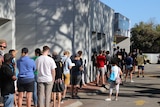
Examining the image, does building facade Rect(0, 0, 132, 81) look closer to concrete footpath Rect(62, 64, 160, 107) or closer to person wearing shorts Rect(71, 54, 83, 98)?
concrete footpath Rect(62, 64, 160, 107)

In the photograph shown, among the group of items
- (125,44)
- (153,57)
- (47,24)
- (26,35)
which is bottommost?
(153,57)

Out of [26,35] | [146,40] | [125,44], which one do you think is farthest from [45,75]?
[146,40]

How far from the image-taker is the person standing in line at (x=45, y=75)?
9586 millimetres

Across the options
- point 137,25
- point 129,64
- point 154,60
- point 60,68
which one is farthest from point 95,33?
point 137,25

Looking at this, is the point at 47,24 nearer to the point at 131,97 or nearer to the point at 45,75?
the point at 131,97

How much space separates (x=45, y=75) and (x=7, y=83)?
1.80m

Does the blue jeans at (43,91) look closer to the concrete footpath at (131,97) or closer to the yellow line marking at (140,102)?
the concrete footpath at (131,97)

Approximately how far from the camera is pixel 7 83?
26.0 ft

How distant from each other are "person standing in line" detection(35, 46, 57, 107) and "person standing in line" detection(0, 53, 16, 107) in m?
1.70

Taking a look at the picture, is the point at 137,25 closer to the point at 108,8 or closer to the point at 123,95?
the point at 108,8

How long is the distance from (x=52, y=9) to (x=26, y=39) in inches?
75.2

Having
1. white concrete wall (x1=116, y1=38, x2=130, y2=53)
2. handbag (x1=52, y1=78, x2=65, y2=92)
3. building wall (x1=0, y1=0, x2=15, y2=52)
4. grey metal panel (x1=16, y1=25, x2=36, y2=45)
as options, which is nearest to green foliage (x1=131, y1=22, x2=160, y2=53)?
white concrete wall (x1=116, y1=38, x2=130, y2=53)

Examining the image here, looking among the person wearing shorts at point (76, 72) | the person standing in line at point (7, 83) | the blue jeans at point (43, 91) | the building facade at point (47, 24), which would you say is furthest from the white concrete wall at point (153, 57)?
the person standing in line at point (7, 83)

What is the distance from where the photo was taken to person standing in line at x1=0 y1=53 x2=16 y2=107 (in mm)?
7838
